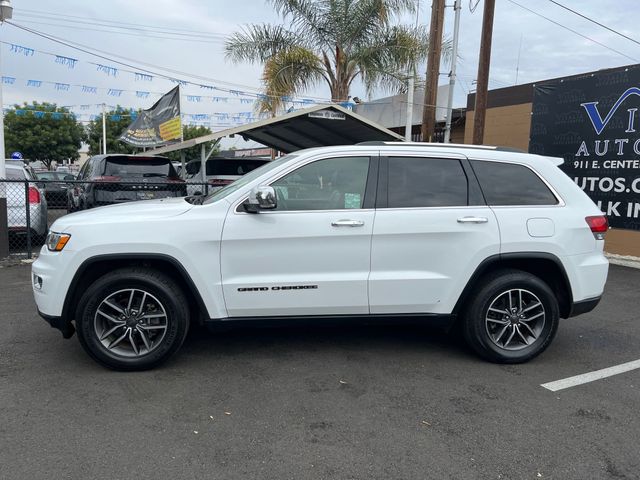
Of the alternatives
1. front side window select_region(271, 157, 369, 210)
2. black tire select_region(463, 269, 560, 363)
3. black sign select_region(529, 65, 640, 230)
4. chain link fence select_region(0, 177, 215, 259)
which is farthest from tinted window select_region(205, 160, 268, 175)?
black tire select_region(463, 269, 560, 363)

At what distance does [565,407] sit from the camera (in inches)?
146

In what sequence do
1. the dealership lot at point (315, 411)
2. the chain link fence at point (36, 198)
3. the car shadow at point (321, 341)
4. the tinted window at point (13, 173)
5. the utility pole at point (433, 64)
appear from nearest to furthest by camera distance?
the dealership lot at point (315, 411)
the car shadow at point (321, 341)
the chain link fence at point (36, 198)
the tinted window at point (13, 173)
the utility pole at point (433, 64)

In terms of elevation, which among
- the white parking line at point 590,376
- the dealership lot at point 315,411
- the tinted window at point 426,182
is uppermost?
the tinted window at point 426,182

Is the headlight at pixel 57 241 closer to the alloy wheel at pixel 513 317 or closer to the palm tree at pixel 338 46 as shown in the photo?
the alloy wheel at pixel 513 317

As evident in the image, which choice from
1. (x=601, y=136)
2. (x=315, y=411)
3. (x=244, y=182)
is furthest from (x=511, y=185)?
(x=601, y=136)

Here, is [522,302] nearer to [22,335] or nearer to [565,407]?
[565,407]

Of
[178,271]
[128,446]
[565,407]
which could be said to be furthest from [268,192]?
[565,407]

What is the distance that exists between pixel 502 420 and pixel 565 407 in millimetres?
563

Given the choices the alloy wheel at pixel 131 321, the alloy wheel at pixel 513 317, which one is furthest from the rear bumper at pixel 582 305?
the alloy wheel at pixel 131 321

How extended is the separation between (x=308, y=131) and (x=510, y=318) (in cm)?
883

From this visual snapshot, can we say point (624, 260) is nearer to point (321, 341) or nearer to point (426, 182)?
point (426, 182)

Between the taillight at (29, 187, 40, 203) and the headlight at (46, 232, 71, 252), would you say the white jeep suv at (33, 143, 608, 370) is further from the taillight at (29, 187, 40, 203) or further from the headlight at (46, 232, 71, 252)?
the taillight at (29, 187, 40, 203)

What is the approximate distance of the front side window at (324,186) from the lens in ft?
13.8

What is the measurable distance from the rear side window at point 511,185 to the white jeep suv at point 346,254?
0.01 meters
